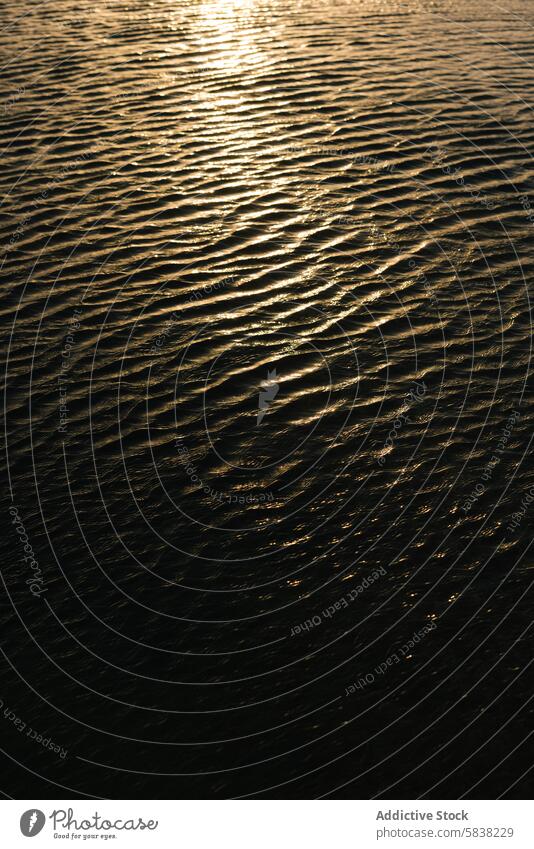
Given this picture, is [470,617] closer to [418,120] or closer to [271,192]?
[271,192]

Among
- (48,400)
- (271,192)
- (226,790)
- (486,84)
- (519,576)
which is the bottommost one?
(226,790)

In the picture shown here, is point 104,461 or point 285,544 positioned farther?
point 104,461

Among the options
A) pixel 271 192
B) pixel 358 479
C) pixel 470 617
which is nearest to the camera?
pixel 470 617

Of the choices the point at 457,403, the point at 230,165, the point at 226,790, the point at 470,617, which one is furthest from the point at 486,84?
the point at 226,790

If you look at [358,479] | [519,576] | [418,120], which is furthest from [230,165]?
[519,576]

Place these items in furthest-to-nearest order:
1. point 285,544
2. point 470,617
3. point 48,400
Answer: point 48,400, point 285,544, point 470,617

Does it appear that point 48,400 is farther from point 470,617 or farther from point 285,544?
point 470,617

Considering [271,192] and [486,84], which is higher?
[486,84]
